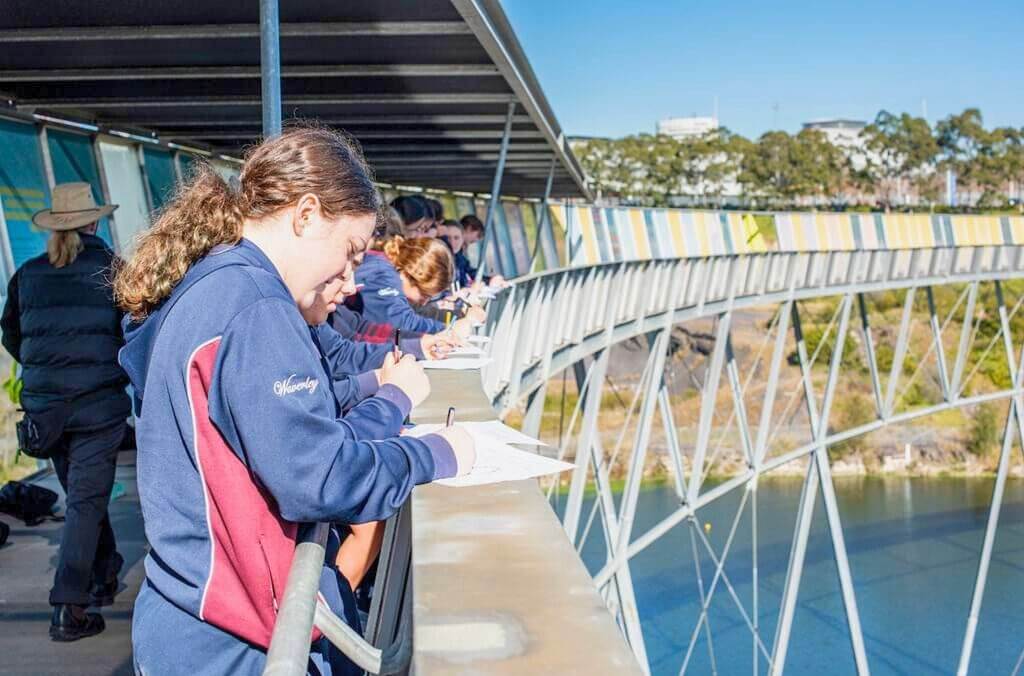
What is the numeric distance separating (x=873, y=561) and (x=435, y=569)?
43390 millimetres

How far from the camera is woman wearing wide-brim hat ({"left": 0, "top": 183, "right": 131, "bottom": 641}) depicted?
4.82m

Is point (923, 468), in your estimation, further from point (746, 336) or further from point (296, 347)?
point (296, 347)

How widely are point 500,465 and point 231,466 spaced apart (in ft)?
2.55

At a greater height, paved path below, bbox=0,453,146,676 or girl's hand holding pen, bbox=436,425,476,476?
girl's hand holding pen, bbox=436,425,476,476

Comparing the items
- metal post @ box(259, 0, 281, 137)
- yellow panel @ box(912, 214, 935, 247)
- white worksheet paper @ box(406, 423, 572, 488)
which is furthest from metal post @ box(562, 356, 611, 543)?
yellow panel @ box(912, 214, 935, 247)

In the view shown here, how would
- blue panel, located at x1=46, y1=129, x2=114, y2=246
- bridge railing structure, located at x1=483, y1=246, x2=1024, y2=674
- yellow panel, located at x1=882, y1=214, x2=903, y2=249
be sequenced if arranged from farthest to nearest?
yellow panel, located at x1=882, y1=214, x2=903, y2=249 < bridge railing structure, located at x1=483, y1=246, x2=1024, y2=674 < blue panel, located at x1=46, y1=129, x2=114, y2=246

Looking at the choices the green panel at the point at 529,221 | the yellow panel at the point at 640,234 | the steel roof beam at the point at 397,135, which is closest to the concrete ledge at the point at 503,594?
the steel roof beam at the point at 397,135

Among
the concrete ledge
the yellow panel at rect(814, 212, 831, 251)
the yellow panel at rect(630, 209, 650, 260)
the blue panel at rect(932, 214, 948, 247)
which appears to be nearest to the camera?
the concrete ledge

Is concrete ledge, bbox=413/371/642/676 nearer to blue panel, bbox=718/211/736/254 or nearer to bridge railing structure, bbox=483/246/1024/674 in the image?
bridge railing structure, bbox=483/246/1024/674

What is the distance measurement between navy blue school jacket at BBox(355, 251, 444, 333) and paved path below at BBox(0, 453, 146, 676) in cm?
158

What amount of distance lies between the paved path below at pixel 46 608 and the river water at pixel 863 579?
85.7 feet

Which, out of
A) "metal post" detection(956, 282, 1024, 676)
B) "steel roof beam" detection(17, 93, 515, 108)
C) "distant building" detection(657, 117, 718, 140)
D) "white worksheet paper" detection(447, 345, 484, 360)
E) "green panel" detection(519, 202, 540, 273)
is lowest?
"metal post" detection(956, 282, 1024, 676)

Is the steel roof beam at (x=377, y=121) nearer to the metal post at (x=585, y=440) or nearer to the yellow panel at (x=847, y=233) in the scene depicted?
the metal post at (x=585, y=440)

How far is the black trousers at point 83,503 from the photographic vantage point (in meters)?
4.87
